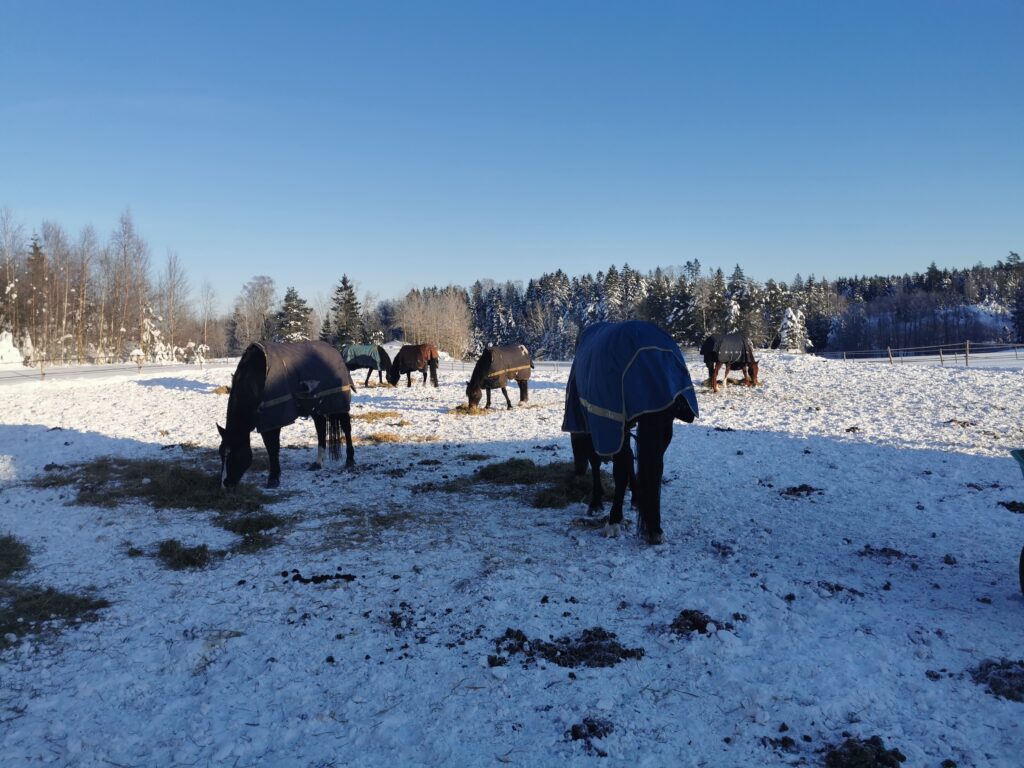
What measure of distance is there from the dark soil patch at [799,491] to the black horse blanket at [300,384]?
699 cm

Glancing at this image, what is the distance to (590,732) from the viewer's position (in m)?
2.93

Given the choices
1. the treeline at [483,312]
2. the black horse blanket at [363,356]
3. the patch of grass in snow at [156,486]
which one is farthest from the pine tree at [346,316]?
the patch of grass in snow at [156,486]

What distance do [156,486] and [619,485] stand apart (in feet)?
21.5

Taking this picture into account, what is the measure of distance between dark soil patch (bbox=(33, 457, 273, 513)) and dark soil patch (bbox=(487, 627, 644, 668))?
15.0 ft

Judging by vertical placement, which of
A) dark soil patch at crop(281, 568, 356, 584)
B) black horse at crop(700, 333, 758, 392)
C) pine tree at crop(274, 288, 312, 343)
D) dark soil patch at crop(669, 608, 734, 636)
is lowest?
dark soil patch at crop(669, 608, 734, 636)

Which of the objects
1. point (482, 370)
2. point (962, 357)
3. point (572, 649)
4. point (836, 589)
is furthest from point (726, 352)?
point (962, 357)

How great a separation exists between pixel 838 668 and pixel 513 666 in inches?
78.6

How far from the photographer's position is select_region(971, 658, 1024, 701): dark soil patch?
313cm

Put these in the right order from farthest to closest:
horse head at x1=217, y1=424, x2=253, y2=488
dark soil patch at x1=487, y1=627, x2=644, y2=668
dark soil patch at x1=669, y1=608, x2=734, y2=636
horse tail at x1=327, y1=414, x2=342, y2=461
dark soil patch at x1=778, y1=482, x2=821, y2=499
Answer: horse tail at x1=327, y1=414, x2=342, y2=461, horse head at x1=217, y1=424, x2=253, y2=488, dark soil patch at x1=778, y1=482, x2=821, y2=499, dark soil patch at x1=669, y1=608, x2=734, y2=636, dark soil patch at x1=487, y1=627, x2=644, y2=668

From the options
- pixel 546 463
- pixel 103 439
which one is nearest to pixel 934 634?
pixel 546 463

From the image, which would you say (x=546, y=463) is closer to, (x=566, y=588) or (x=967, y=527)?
(x=566, y=588)

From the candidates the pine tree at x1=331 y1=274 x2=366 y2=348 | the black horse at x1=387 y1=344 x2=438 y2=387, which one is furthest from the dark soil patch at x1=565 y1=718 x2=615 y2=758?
the pine tree at x1=331 y1=274 x2=366 y2=348

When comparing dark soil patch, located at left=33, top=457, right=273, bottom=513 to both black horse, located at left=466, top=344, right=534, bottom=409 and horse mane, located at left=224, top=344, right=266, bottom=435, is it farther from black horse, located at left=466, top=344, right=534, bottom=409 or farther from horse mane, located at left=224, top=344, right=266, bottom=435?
black horse, located at left=466, top=344, right=534, bottom=409

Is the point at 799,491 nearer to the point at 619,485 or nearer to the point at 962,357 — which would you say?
the point at 619,485
